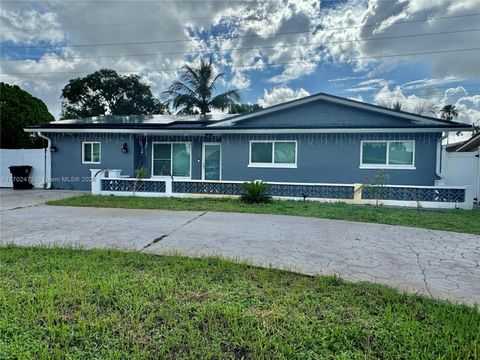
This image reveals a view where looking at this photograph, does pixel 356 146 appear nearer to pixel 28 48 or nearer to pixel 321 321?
pixel 321 321

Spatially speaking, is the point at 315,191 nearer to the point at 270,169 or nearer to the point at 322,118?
the point at 270,169

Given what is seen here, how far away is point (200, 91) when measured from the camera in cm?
2558

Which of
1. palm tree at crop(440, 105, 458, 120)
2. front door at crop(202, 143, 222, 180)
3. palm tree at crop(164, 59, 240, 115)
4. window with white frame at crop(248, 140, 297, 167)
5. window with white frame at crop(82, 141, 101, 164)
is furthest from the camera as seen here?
palm tree at crop(440, 105, 458, 120)

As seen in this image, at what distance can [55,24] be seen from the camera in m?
18.2

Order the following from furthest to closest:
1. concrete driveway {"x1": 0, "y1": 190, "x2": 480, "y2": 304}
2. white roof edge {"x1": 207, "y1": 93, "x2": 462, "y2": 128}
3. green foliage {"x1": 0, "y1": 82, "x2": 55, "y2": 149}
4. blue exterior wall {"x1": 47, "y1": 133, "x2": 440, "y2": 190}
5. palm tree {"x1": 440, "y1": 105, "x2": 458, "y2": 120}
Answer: palm tree {"x1": 440, "y1": 105, "x2": 458, "y2": 120}, green foliage {"x1": 0, "y1": 82, "x2": 55, "y2": 149}, white roof edge {"x1": 207, "y1": 93, "x2": 462, "y2": 128}, blue exterior wall {"x1": 47, "y1": 133, "x2": 440, "y2": 190}, concrete driveway {"x1": 0, "y1": 190, "x2": 480, "y2": 304}

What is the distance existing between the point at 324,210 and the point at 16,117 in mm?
23167

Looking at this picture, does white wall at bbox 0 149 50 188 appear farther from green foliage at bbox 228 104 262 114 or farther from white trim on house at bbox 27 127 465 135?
green foliage at bbox 228 104 262 114

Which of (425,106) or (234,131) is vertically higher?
(425,106)

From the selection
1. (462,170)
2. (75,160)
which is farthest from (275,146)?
(75,160)

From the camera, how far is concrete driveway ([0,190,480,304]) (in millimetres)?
4012

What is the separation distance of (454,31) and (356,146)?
10.9 meters

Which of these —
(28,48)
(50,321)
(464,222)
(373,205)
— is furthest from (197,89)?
(50,321)

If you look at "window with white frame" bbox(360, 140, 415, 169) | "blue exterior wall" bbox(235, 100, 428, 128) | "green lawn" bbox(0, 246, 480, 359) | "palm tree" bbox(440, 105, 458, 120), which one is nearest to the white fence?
"window with white frame" bbox(360, 140, 415, 169)

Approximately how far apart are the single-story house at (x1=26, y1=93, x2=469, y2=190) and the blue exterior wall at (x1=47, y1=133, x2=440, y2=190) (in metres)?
0.04
